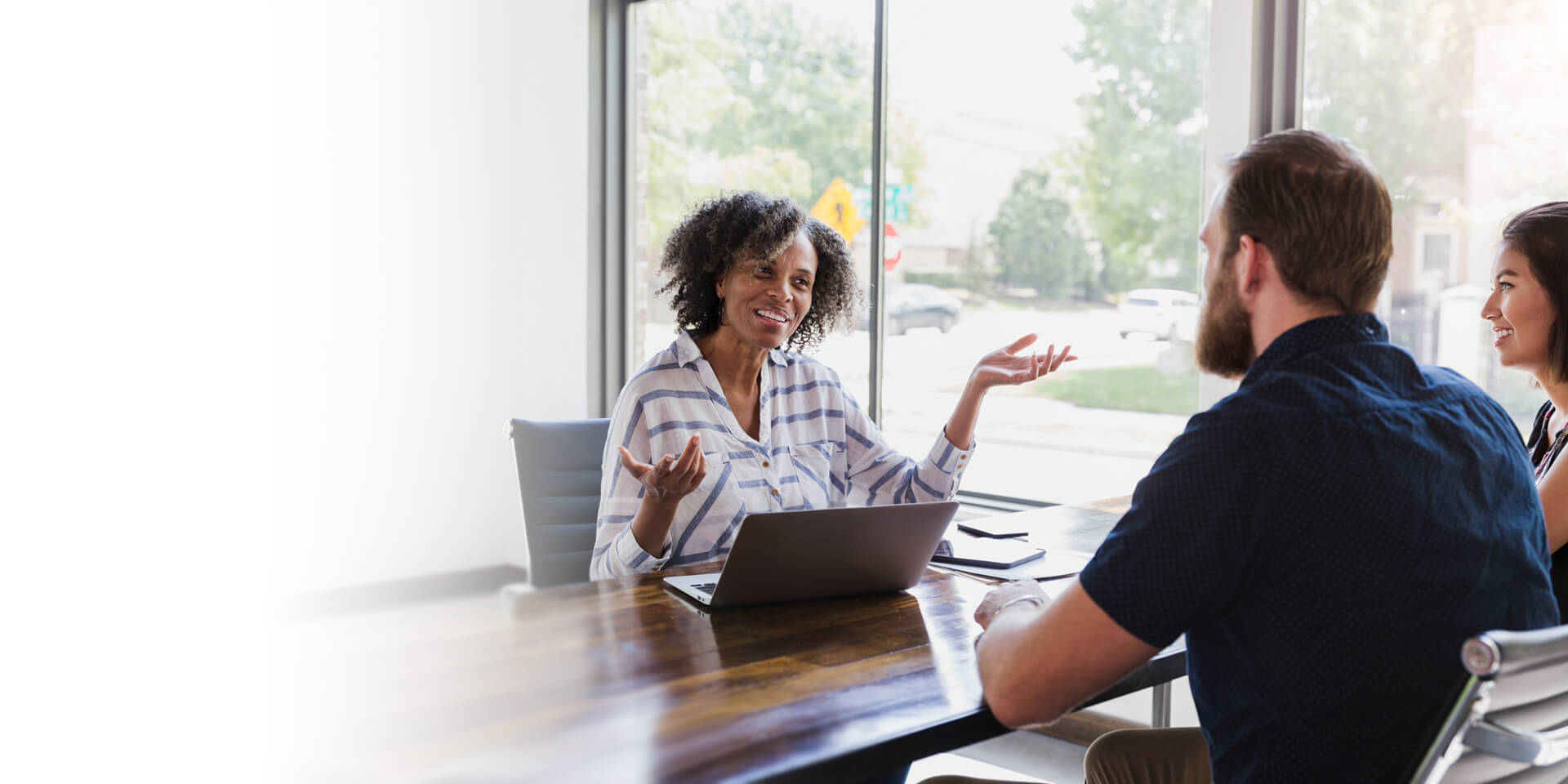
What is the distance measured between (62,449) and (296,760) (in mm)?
3237

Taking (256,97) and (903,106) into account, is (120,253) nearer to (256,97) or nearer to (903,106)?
(256,97)

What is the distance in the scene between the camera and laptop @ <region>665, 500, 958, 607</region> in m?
1.53

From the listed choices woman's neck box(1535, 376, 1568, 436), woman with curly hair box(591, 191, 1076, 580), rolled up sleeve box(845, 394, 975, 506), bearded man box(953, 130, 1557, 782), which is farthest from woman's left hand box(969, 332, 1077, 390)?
bearded man box(953, 130, 1557, 782)

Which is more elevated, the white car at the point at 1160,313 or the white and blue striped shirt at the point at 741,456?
the white car at the point at 1160,313

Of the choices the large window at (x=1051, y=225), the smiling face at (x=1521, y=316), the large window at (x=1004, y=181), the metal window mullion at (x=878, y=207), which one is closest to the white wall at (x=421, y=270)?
the large window at (x=1004, y=181)

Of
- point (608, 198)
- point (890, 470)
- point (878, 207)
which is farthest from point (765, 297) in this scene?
point (608, 198)

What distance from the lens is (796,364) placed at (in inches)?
90.5

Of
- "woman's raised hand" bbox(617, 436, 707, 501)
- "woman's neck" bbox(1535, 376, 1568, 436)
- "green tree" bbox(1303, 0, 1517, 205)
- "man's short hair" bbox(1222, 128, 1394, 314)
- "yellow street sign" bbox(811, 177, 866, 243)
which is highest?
"green tree" bbox(1303, 0, 1517, 205)

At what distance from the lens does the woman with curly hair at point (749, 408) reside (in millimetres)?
2010

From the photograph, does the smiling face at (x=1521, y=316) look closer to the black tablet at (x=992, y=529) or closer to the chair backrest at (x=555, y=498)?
the black tablet at (x=992, y=529)

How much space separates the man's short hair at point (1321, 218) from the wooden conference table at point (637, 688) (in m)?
0.52

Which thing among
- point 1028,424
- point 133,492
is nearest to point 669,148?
point 1028,424

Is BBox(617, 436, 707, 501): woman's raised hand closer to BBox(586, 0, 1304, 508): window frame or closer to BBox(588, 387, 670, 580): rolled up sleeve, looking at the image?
BBox(588, 387, 670, 580): rolled up sleeve

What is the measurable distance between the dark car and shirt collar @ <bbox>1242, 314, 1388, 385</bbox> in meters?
2.55
